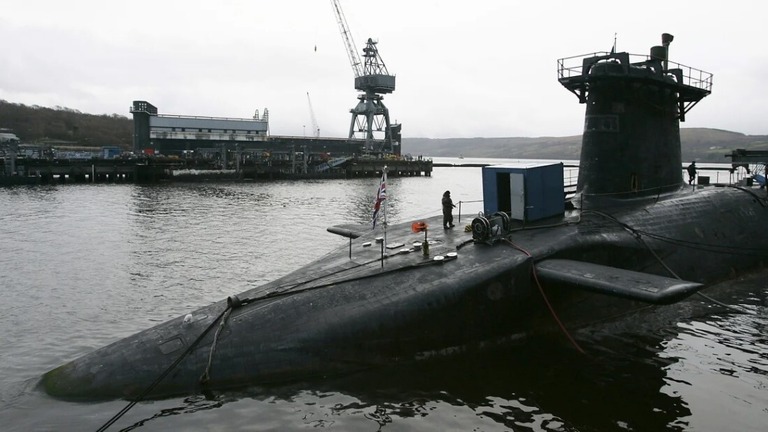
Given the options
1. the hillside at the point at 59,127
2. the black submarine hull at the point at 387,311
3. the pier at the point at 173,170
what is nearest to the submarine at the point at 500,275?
the black submarine hull at the point at 387,311

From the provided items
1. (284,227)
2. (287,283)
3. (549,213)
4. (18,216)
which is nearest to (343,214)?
(284,227)

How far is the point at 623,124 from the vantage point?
20703mm

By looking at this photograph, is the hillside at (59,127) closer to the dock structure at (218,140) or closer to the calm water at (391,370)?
the dock structure at (218,140)

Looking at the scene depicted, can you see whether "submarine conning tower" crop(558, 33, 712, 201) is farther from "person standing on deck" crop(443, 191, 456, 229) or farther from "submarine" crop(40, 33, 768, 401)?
"person standing on deck" crop(443, 191, 456, 229)

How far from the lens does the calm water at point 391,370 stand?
10320 mm

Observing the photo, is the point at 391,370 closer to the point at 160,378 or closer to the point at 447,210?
the point at 160,378

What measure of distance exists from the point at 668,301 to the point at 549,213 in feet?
23.9

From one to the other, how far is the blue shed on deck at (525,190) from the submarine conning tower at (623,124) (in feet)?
12.0

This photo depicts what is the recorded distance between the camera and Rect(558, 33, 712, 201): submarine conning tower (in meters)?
20.7

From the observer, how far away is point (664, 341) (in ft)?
49.2

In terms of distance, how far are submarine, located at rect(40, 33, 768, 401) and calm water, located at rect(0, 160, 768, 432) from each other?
490 mm

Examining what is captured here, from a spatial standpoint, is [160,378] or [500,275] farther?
[500,275]

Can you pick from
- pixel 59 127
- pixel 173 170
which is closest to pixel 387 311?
pixel 173 170

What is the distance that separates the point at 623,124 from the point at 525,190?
20.7ft
